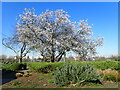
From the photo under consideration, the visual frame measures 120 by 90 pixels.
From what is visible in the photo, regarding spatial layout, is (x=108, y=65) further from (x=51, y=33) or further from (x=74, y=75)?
(x=51, y=33)

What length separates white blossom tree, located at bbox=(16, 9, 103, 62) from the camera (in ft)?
33.0

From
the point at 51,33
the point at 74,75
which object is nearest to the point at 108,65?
the point at 74,75

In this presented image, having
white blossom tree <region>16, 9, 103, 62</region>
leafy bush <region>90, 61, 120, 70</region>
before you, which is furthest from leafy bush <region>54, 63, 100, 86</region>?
white blossom tree <region>16, 9, 103, 62</region>

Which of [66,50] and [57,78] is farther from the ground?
[66,50]

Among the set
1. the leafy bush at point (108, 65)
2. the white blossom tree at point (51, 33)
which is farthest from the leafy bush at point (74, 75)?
the white blossom tree at point (51, 33)

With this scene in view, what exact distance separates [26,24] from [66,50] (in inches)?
173

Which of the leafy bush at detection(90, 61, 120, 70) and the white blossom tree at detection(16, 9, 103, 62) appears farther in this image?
the white blossom tree at detection(16, 9, 103, 62)

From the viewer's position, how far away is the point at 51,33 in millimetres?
9938

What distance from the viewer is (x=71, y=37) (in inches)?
404

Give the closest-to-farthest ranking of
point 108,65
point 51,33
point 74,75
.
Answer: point 74,75
point 108,65
point 51,33

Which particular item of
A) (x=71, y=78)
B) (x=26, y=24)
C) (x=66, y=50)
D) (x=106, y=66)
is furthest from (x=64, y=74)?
(x=26, y=24)

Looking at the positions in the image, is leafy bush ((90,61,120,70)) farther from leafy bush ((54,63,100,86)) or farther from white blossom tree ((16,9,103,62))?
white blossom tree ((16,9,103,62))

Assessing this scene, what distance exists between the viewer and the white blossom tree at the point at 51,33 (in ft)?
33.0

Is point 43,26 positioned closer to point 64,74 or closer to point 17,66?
point 17,66
